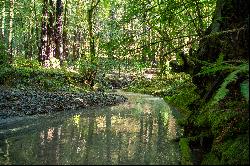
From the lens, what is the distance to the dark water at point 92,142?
4.80m

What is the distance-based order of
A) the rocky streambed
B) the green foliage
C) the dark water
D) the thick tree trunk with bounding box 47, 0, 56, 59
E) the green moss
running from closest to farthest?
the green foliage < the green moss < the dark water < the rocky streambed < the thick tree trunk with bounding box 47, 0, 56, 59

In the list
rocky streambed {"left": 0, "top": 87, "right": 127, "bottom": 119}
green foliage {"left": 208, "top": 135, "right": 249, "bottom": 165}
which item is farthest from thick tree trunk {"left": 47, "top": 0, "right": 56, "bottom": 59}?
green foliage {"left": 208, "top": 135, "right": 249, "bottom": 165}

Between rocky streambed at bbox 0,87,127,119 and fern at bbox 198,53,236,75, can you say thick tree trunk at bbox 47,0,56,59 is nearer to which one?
rocky streambed at bbox 0,87,127,119

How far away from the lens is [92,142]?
600 centimetres

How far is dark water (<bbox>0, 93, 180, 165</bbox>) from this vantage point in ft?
15.7

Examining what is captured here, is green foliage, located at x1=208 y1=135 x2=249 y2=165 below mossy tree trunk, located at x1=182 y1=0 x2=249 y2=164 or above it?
below

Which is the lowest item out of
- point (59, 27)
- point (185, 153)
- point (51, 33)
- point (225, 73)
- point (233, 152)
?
point (185, 153)

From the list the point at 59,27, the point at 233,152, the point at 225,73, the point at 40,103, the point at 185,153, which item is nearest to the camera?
the point at 233,152

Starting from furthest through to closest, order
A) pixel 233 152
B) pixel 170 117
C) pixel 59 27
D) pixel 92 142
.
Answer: pixel 59 27 < pixel 170 117 < pixel 92 142 < pixel 233 152

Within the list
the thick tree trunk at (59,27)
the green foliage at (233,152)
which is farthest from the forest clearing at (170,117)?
the thick tree trunk at (59,27)

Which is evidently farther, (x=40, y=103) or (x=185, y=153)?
(x=40, y=103)

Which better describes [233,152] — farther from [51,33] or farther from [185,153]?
[51,33]

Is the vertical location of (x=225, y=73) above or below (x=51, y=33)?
below

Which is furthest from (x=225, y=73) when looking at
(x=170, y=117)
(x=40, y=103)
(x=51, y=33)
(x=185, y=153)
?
(x=51, y=33)
